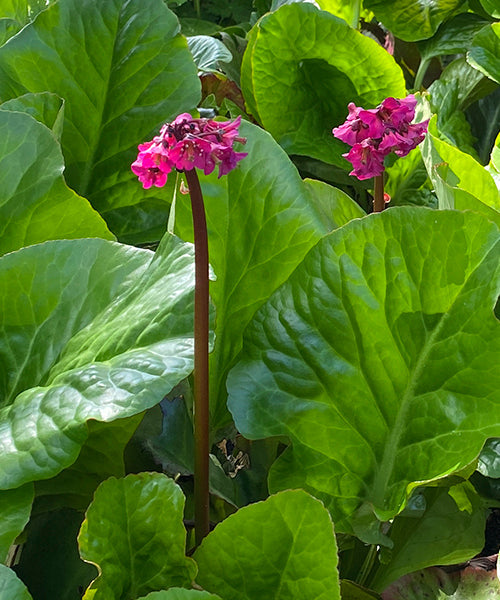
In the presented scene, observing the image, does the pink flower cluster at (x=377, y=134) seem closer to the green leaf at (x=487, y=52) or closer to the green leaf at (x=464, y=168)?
the green leaf at (x=464, y=168)

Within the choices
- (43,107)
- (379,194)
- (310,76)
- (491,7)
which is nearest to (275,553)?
(379,194)

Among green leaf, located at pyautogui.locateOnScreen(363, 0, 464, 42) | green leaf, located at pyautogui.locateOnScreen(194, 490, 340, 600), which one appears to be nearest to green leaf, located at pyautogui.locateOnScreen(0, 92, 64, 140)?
green leaf, located at pyautogui.locateOnScreen(194, 490, 340, 600)

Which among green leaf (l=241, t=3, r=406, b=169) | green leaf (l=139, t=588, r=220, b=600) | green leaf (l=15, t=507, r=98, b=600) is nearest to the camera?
green leaf (l=139, t=588, r=220, b=600)

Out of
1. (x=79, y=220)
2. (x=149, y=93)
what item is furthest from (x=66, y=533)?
(x=149, y=93)

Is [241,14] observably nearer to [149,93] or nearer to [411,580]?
[149,93]

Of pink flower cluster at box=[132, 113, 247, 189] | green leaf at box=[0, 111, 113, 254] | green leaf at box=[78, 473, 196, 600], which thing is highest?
pink flower cluster at box=[132, 113, 247, 189]

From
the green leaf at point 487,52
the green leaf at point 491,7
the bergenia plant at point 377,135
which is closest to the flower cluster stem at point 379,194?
the bergenia plant at point 377,135

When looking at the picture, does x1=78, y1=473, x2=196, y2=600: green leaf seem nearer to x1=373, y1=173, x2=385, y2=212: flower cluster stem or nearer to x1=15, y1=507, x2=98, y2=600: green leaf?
x1=15, y1=507, x2=98, y2=600: green leaf

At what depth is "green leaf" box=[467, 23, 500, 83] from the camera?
0.90 metres

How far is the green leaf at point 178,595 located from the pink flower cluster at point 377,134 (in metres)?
0.30

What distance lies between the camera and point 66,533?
1.79 feet

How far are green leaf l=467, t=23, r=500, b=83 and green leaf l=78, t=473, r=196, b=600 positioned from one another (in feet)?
2.13

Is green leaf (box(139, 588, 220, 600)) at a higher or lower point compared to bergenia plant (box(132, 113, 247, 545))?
lower

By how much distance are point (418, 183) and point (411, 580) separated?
52cm
